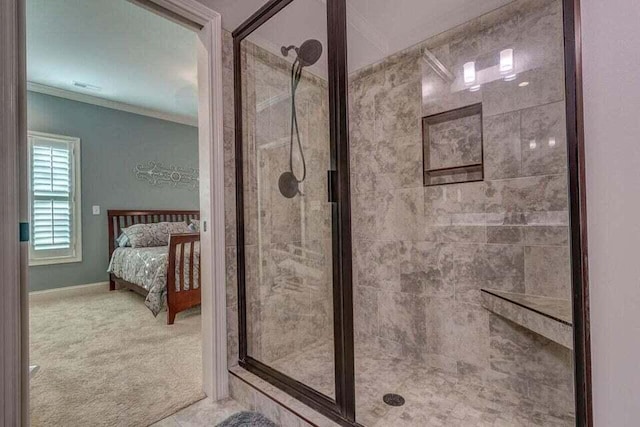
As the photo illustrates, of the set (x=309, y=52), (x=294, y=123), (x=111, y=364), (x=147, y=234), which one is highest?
(x=309, y=52)

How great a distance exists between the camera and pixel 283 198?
190cm

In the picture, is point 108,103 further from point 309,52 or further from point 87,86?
point 309,52

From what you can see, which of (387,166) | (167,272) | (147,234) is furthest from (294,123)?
(147,234)

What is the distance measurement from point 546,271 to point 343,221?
3.55ft

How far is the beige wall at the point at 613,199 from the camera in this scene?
644 mm

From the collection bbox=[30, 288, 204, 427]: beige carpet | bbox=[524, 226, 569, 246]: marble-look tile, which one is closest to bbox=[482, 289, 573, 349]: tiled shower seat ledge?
bbox=[524, 226, 569, 246]: marble-look tile

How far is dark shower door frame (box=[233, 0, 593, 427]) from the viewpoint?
735 millimetres

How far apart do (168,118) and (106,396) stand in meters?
4.29

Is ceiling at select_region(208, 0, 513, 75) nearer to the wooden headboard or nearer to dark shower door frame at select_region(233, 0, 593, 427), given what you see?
dark shower door frame at select_region(233, 0, 593, 427)

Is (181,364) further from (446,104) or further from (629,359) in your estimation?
(446,104)

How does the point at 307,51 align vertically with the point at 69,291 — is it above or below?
above

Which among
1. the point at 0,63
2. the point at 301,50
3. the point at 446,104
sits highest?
the point at 301,50

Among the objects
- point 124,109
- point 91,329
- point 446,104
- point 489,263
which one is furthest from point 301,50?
point 124,109

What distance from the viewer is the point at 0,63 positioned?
3.51ft
